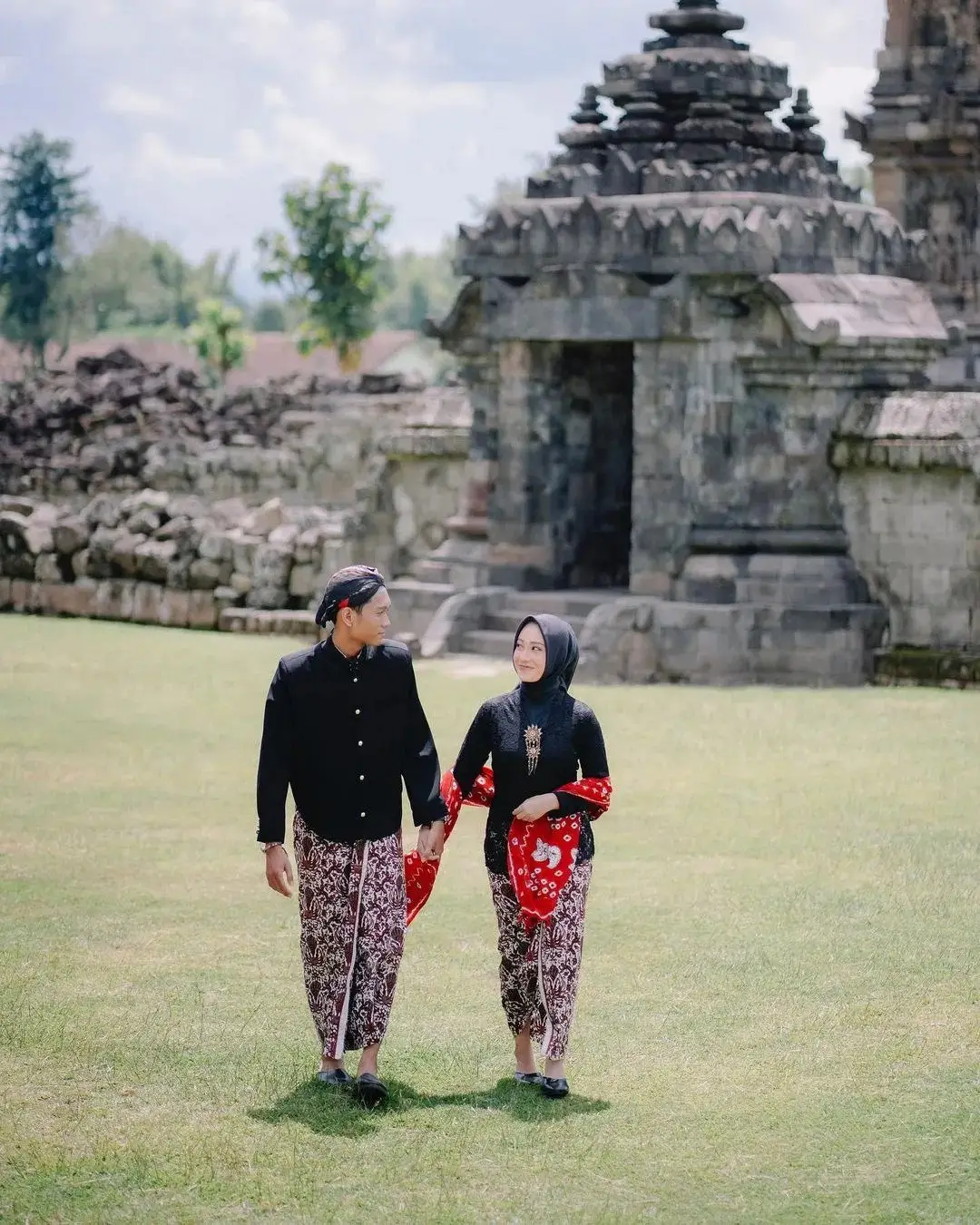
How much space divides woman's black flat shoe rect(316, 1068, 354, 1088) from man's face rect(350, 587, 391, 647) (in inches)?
48.1

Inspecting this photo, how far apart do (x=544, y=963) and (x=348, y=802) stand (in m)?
0.72

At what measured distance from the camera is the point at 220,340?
63.2 m

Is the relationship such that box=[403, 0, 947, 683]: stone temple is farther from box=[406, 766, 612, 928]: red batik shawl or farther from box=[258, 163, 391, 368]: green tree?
box=[258, 163, 391, 368]: green tree

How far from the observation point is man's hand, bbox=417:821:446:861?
21.8 feet

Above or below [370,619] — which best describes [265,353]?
above

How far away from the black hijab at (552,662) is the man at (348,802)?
33 centimetres

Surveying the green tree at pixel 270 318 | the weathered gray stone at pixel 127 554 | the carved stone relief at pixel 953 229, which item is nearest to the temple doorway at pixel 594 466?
the carved stone relief at pixel 953 229

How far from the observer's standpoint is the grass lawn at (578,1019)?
19.1ft

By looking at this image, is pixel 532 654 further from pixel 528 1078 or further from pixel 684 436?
pixel 684 436

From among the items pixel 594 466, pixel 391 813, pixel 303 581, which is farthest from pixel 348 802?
pixel 303 581

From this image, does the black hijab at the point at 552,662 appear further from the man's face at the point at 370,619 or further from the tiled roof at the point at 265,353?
the tiled roof at the point at 265,353

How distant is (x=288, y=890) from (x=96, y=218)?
7199 centimetres

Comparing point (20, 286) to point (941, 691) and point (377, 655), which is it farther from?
point (377, 655)

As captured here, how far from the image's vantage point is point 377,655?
667cm
